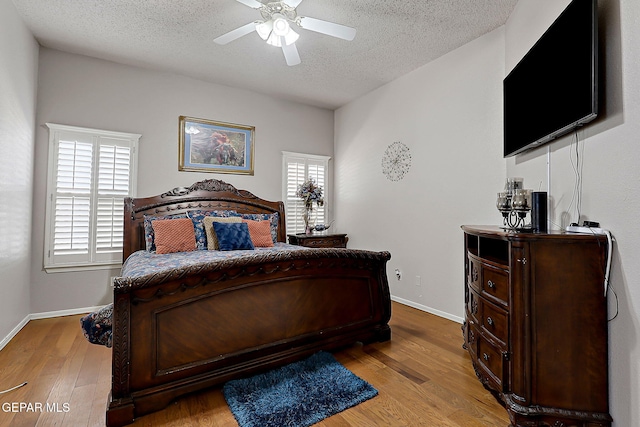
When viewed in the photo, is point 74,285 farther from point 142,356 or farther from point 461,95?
point 461,95

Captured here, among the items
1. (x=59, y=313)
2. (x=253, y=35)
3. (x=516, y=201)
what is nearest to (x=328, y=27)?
(x=253, y=35)

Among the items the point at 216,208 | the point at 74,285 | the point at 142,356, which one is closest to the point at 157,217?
the point at 216,208

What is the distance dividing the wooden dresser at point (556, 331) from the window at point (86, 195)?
3979 millimetres

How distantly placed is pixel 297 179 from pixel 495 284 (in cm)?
358

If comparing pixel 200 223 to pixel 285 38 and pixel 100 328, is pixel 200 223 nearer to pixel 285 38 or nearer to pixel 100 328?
pixel 100 328

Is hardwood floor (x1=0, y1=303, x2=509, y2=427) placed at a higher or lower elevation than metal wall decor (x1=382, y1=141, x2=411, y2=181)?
lower

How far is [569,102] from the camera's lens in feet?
5.72

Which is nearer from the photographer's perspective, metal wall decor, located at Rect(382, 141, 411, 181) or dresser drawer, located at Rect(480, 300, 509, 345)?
dresser drawer, located at Rect(480, 300, 509, 345)

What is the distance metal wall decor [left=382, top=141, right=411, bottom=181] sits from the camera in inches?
155

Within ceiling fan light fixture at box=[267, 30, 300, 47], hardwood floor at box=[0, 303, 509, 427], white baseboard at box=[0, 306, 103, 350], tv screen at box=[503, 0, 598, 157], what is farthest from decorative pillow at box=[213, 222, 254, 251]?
tv screen at box=[503, 0, 598, 157]

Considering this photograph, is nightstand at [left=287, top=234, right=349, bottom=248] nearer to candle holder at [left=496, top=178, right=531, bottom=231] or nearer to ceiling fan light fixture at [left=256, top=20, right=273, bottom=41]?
ceiling fan light fixture at [left=256, top=20, right=273, bottom=41]

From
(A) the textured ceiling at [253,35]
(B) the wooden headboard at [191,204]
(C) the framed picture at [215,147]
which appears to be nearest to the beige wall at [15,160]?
(A) the textured ceiling at [253,35]

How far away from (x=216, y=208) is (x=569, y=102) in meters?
3.61

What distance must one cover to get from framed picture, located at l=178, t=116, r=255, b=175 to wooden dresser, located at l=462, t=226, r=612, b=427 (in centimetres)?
366
